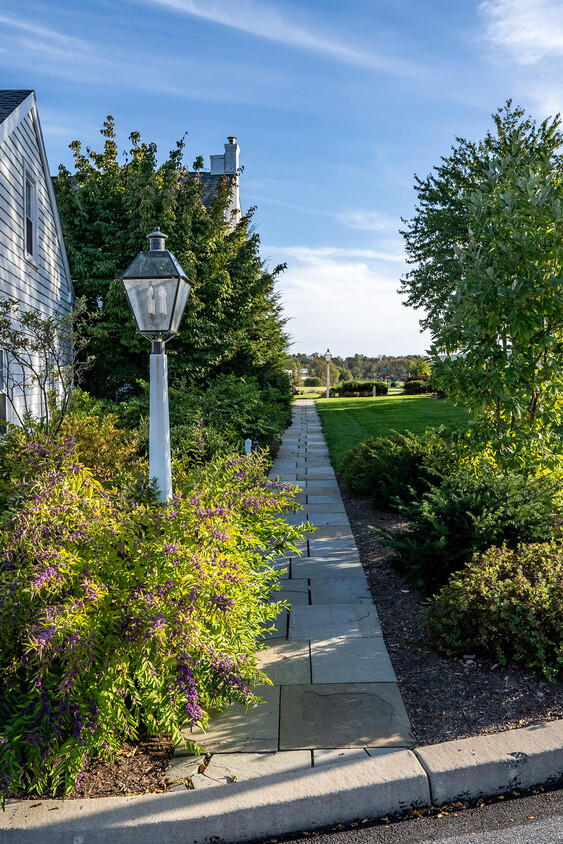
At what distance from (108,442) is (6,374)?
12.9 ft

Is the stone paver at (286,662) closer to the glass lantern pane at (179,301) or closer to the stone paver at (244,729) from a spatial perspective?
the stone paver at (244,729)

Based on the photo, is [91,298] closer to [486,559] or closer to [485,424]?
[485,424]

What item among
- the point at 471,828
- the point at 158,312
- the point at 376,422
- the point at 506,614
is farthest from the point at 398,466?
the point at 376,422

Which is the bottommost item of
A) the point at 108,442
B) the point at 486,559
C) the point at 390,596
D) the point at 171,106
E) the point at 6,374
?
the point at 390,596

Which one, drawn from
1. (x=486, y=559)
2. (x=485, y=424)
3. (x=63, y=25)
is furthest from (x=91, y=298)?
(x=486, y=559)

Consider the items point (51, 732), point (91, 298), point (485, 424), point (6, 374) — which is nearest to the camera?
point (51, 732)

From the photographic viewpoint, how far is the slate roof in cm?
900

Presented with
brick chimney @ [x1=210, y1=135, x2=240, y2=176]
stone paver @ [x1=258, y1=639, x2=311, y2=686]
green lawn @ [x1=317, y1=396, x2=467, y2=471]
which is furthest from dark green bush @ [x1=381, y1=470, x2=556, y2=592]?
brick chimney @ [x1=210, y1=135, x2=240, y2=176]

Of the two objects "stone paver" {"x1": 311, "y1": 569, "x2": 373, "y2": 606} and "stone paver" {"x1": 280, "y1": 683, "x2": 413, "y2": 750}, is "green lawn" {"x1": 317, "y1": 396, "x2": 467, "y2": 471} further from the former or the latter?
"stone paver" {"x1": 280, "y1": 683, "x2": 413, "y2": 750}

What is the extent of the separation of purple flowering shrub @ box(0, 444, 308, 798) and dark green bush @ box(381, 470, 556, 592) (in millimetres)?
2019

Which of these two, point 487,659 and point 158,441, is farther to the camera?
point 158,441

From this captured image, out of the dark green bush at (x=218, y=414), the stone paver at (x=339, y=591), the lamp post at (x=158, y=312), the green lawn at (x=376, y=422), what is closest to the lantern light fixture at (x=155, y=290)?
the lamp post at (x=158, y=312)

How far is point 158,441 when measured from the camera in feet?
13.3

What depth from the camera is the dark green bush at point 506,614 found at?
11.8ft
